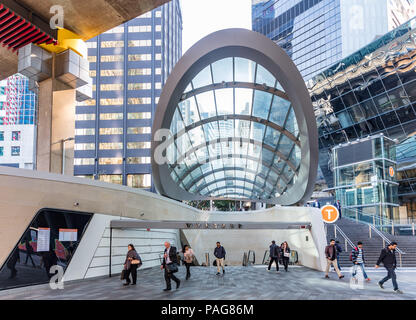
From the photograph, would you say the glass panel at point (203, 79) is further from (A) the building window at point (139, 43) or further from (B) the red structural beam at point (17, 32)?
(A) the building window at point (139, 43)

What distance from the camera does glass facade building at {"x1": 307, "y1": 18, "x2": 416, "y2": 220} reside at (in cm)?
3164

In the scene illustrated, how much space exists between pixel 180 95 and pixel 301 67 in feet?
255

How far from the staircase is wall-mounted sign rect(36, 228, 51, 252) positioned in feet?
41.7

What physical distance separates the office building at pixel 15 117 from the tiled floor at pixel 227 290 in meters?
67.0

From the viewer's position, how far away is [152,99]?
7912 centimetres

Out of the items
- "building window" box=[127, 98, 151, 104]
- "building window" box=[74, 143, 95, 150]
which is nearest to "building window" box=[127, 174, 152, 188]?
"building window" box=[74, 143, 95, 150]

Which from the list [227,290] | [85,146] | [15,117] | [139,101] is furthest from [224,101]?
[15,117]

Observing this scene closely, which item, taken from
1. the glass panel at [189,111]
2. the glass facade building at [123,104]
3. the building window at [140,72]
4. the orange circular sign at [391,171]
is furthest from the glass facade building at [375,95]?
the building window at [140,72]

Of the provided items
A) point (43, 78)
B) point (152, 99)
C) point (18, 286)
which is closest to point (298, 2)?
point (152, 99)

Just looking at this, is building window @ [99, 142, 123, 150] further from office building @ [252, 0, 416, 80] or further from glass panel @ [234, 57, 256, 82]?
glass panel @ [234, 57, 256, 82]

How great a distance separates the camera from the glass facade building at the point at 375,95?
31.6 metres

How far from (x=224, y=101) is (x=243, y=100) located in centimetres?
121

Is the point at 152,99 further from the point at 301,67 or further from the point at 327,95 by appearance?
the point at 327,95

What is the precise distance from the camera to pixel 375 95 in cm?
→ 3491
